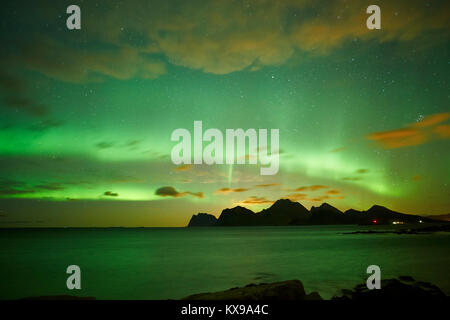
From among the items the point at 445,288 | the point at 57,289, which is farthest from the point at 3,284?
the point at 445,288

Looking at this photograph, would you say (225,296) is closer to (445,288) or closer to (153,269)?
(445,288)

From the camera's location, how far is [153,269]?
120 feet

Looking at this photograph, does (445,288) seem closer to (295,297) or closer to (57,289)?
(295,297)

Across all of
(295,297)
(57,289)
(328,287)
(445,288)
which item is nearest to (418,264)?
(445,288)
